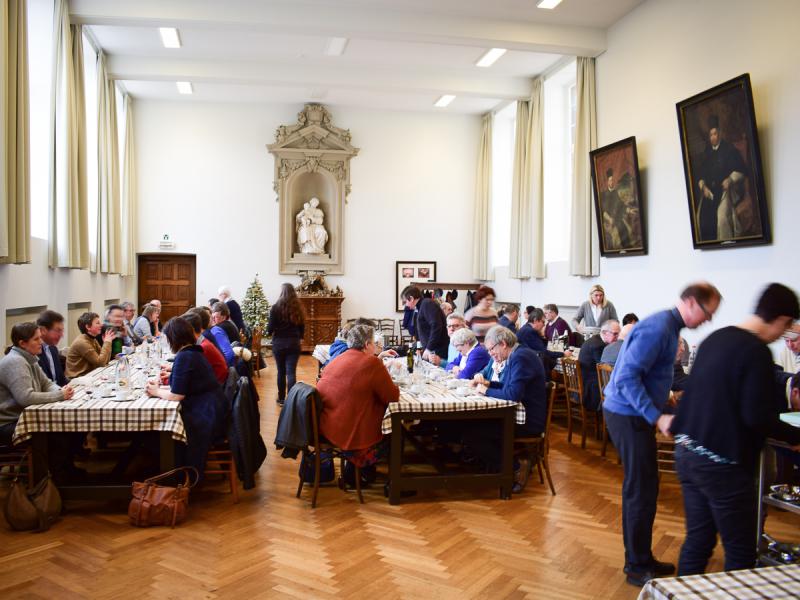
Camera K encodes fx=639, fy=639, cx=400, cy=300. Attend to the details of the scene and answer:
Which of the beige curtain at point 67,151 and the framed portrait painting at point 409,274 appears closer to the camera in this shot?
the beige curtain at point 67,151

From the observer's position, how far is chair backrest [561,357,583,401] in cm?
687

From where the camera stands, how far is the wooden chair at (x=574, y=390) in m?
6.81

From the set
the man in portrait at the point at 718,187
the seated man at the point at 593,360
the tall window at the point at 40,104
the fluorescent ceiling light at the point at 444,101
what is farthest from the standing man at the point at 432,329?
the fluorescent ceiling light at the point at 444,101

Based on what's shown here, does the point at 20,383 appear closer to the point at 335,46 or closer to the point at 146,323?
the point at 146,323

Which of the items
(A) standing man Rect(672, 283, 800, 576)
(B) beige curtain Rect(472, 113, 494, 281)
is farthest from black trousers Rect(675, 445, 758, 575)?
(B) beige curtain Rect(472, 113, 494, 281)

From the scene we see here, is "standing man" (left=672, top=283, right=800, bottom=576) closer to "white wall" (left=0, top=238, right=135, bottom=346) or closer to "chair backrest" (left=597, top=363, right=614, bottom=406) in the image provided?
"chair backrest" (left=597, top=363, right=614, bottom=406)

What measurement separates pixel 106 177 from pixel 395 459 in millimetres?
8505

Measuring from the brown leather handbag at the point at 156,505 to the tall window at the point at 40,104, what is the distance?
16.4ft

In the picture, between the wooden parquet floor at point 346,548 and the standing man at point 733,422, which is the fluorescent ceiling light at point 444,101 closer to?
the wooden parquet floor at point 346,548

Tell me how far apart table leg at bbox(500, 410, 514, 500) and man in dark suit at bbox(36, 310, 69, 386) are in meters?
3.65

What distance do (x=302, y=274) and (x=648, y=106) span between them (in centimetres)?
854

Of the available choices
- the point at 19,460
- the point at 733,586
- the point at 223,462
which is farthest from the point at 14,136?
the point at 733,586

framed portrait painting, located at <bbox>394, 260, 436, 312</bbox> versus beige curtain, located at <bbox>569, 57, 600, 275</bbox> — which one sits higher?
beige curtain, located at <bbox>569, 57, 600, 275</bbox>

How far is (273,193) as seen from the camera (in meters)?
15.0
